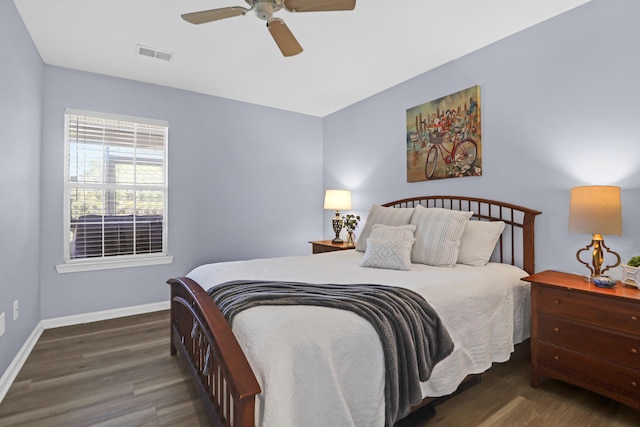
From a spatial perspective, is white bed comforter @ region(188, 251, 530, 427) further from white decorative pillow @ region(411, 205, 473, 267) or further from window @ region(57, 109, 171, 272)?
window @ region(57, 109, 171, 272)

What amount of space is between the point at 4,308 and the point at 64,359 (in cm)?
66

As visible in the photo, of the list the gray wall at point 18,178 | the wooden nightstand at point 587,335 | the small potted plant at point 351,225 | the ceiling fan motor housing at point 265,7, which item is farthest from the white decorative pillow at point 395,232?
the gray wall at point 18,178

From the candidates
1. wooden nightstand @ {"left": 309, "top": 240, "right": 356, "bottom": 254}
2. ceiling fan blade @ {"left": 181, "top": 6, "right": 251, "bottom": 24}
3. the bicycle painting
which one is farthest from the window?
the bicycle painting

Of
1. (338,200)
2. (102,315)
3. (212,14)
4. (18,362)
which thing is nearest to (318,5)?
(212,14)

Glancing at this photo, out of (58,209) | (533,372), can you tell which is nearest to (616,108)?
(533,372)

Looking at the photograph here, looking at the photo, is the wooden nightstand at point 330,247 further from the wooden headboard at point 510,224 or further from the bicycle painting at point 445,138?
the wooden headboard at point 510,224

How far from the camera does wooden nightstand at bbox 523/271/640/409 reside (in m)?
1.75

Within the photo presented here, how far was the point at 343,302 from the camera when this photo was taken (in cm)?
160

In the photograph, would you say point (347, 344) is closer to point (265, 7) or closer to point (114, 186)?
point (265, 7)

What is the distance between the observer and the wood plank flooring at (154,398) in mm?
1818

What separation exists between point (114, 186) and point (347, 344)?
3.34m

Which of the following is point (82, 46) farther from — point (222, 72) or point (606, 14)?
point (606, 14)

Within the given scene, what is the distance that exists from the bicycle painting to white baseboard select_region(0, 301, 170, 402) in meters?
3.33

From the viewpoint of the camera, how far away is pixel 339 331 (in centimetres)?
141
